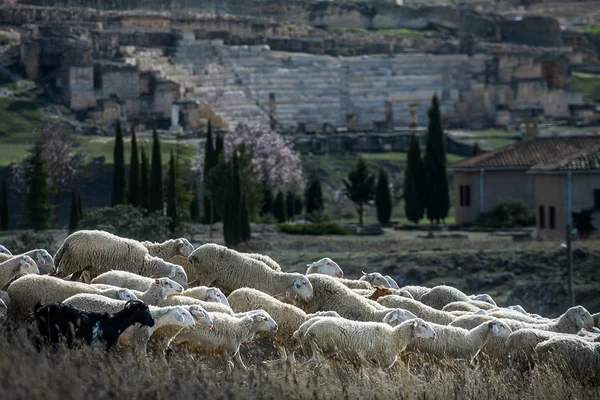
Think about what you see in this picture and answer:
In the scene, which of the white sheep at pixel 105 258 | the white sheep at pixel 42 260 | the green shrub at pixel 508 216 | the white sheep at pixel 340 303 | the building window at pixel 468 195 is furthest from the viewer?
the building window at pixel 468 195

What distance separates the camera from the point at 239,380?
52.4 ft

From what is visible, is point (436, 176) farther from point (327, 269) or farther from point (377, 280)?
point (327, 269)

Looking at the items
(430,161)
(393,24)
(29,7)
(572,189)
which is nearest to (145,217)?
(572,189)

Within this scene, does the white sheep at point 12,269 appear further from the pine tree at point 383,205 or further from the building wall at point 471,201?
the pine tree at point 383,205

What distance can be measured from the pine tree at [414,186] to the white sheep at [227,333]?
120 ft

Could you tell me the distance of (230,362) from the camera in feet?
57.1

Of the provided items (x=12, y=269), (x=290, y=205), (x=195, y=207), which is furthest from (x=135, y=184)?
(x=12, y=269)

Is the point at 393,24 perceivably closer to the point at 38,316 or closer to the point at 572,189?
the point at 572,189

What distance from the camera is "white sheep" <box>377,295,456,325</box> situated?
67.8 feet

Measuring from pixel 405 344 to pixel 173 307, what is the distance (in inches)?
93.7

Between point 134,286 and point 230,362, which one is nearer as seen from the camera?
point 230,362

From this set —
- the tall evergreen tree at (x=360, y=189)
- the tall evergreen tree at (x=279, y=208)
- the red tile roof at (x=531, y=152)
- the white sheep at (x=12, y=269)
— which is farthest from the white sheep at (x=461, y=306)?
the tall evergreen tree at (x=360, y=189)

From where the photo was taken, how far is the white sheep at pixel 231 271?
69.7ft

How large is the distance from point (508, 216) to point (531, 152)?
2.38 metres
